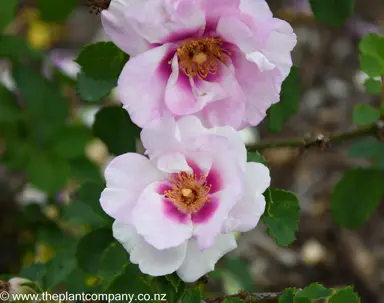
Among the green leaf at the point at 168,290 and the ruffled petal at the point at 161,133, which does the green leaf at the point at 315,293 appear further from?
the ruffled petal at the point at 161,133

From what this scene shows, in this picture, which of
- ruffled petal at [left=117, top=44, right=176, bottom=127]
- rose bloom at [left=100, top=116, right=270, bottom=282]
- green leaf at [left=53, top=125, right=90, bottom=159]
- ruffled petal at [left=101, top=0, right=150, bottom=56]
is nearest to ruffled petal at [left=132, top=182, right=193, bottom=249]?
rose bloom at [left=100, top=116, right=270, bottom=282]

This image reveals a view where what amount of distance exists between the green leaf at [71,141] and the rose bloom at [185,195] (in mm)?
1000

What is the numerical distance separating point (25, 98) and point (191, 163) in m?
1.11

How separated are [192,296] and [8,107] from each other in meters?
1.13

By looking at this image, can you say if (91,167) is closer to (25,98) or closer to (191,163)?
(25,98)

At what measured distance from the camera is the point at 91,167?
195cm

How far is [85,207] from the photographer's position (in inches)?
61.3

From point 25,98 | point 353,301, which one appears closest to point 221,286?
point 25,98

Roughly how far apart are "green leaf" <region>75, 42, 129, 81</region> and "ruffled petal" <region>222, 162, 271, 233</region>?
0.35m

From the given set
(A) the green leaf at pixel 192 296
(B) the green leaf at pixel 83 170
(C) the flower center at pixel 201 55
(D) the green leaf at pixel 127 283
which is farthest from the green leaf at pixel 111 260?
(B) the green leaf at pixel 83 170

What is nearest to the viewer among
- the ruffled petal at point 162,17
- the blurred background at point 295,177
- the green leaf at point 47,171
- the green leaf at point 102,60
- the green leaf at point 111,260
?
the ruffled petal at point 162,17

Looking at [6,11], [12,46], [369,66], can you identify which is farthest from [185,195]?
[12,46]

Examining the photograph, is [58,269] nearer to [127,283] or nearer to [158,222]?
[127,283]

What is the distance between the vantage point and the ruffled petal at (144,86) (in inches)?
34.4
